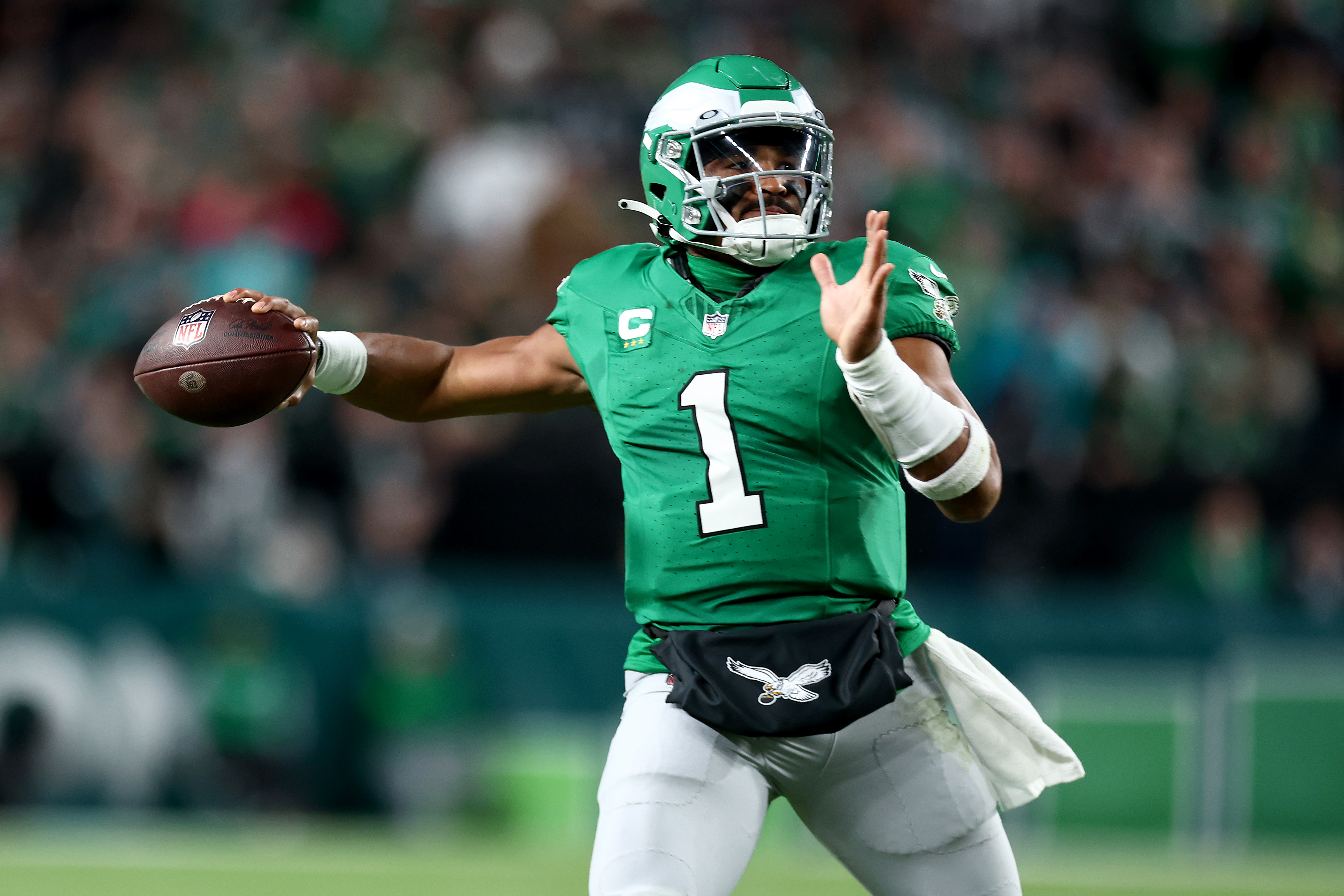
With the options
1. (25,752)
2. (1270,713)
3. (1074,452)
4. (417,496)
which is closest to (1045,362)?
(1074,452)

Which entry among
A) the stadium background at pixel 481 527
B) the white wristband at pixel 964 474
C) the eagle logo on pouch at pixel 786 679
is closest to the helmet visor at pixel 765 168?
the white wristband at pixel 964 474

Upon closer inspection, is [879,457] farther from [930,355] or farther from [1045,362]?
[1045,362]

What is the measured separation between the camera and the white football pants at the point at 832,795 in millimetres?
2863

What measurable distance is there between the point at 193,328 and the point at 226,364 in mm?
117

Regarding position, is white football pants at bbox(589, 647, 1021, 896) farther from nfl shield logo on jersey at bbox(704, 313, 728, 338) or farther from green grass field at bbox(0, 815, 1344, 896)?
Answer: green grass field at bbox(0, 815, 1344, 896)

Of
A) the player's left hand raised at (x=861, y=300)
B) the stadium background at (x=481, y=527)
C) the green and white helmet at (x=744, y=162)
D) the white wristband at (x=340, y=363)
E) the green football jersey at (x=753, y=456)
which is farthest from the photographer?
the stadium background at (x=481, y=527)

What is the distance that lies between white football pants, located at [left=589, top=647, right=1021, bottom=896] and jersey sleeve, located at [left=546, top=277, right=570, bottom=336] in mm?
654

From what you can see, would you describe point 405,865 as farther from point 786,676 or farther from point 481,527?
point 786,676

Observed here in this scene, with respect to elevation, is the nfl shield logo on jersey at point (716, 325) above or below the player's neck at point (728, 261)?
below

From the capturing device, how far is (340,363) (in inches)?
134

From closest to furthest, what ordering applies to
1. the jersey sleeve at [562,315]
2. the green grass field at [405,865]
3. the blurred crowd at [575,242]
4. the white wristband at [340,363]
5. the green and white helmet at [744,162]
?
the green and white helmet at [744,162]
the jersey sleeve at [562,315]
the white wristband at [340,363]
the green grass field at [405,865]
the blurred crowd at [575,242]

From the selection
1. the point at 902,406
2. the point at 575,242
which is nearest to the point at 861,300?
the point at 902,406

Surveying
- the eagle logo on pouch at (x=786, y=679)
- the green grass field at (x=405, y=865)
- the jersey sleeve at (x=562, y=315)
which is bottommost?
the green grass field at (x=405, y=865)

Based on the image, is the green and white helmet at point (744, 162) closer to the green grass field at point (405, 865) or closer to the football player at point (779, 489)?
the football player at point (779, 489)
